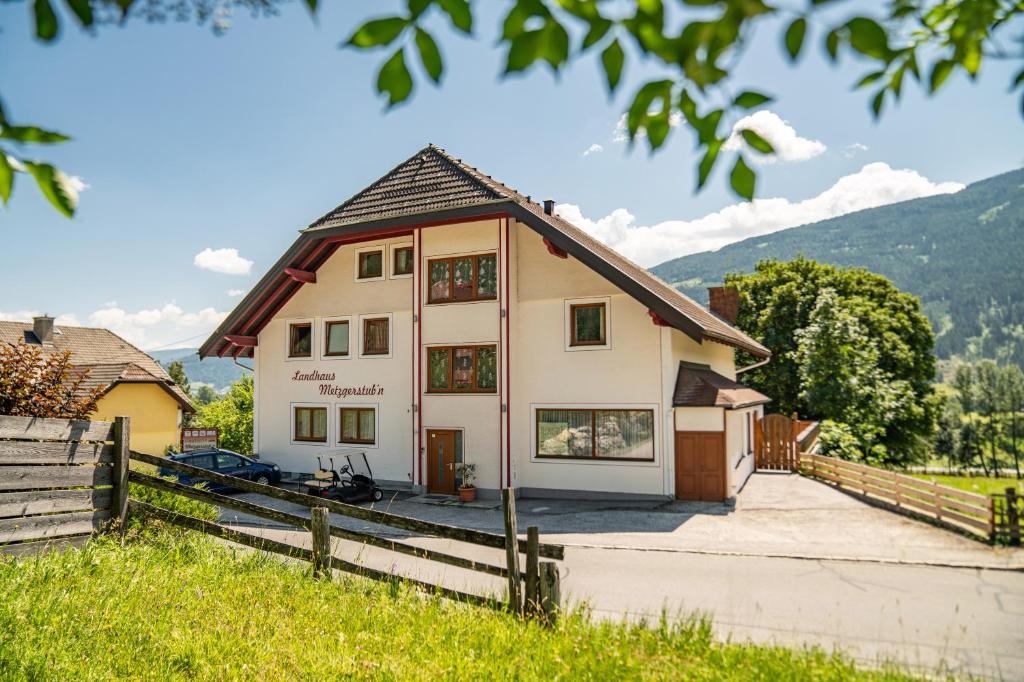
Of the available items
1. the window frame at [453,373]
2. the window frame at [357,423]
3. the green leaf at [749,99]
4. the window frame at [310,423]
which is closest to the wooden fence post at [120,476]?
the green leaf at [749,99]

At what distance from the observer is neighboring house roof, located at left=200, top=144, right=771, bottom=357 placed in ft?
57.2

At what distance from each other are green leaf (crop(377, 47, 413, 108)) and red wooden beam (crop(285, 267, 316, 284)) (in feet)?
70.3

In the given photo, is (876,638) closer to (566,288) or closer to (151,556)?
(151,556)

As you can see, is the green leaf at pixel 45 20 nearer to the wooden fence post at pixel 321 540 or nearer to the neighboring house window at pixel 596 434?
the wooden fence post at pixel 321 540

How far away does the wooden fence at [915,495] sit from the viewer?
13.7 meters

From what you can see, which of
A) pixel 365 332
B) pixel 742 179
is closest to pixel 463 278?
pixel 365 332

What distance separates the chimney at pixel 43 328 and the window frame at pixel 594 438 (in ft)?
102

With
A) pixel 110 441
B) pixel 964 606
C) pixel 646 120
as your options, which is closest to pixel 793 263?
pixel 964 606

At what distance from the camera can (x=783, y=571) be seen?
11430 millimetres

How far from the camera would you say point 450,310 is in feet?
67.1

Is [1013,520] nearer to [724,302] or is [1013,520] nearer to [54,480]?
[54,480]

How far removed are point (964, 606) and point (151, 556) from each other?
10.5 meters

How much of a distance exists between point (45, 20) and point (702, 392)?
692 inches

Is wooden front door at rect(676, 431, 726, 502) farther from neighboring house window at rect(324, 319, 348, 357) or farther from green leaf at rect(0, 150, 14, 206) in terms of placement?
green leaf at rect(0, 150, 14, 206)
